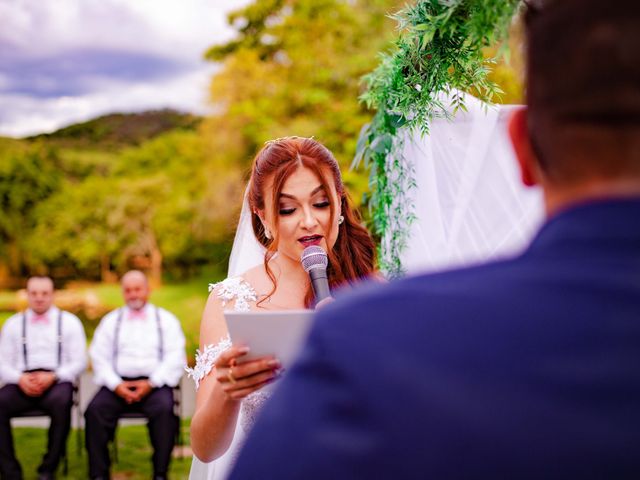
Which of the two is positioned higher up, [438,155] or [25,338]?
[438,155]

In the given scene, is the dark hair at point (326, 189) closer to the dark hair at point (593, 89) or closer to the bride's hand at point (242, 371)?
the bride's hand at point (242, 371)

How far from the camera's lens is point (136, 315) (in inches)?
285

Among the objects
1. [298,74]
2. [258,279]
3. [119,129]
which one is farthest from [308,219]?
[119,129]

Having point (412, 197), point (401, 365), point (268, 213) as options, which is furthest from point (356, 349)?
point (412, 197)

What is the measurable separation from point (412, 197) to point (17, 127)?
20210 mm

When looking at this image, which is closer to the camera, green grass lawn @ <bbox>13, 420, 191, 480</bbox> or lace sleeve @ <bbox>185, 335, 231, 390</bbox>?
lace sleeve @ <bbox>185, 335, 231, 390</bbox>

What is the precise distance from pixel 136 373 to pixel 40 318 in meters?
1.27

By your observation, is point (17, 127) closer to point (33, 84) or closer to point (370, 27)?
point (33, 84)

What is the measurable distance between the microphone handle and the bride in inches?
19.5

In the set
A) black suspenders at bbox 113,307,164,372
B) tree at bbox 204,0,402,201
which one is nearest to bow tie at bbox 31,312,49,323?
black suspenders at bbox 113,307,164,372

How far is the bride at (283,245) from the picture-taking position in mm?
2752

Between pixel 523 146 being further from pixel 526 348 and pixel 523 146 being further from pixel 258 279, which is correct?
pixel 258 279

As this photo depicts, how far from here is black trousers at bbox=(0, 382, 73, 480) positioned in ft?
22.0

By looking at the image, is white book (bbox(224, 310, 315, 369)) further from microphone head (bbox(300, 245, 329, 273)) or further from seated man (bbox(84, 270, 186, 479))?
seated man (bbox(84, 270, 186, 479))
